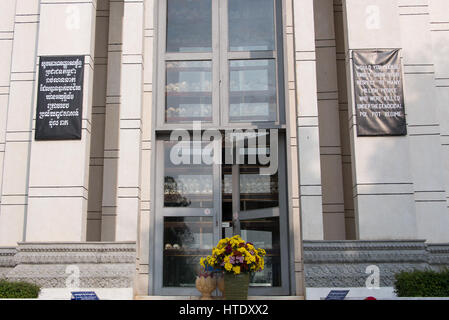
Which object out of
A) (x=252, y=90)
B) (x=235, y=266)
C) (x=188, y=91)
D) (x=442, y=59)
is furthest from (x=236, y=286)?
(x=442, y=59)

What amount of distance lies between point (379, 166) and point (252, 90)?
3.07m

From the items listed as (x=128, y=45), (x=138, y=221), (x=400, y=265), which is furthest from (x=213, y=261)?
(x=128, y=45)

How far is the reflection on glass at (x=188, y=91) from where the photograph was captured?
10.7 meters

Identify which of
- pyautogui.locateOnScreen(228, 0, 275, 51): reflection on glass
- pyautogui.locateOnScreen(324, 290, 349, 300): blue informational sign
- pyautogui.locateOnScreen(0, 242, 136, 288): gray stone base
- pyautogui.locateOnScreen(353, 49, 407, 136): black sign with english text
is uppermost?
pyautogui.locateOnScreen(228, 0, 275, 51): reflection on glass

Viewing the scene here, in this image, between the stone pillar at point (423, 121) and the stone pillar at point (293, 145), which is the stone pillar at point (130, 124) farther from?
the stone pillar at point (423, 121)

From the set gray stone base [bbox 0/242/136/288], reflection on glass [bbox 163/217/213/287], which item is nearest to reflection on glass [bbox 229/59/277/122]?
reflection on glass [bbox 163/217/213/287]

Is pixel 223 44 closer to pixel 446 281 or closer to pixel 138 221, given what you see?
pixel 138 221

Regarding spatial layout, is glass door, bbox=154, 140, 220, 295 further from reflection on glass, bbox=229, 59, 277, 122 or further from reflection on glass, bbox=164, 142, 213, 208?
reflection on glass, bbox=229, 59, 277, 122

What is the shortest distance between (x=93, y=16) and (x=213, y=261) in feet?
18.0

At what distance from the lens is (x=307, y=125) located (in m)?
9.82

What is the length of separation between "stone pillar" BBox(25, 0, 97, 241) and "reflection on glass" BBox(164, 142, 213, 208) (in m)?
1.69

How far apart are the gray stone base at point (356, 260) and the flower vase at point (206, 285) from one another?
1.70 metres

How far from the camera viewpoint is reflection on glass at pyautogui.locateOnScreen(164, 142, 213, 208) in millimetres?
10430

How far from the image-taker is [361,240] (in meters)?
9.12
